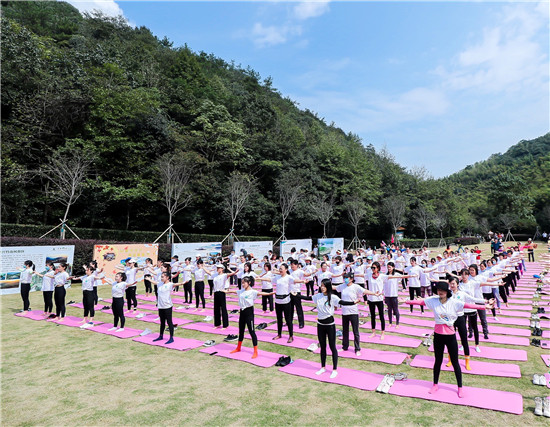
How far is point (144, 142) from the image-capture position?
93.1ft

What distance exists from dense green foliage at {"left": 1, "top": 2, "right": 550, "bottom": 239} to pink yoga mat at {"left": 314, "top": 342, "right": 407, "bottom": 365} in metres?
22.8

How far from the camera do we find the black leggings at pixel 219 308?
30.8 ft

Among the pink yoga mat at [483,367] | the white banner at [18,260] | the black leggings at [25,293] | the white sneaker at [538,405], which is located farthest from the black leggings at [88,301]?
the white sneaker at [538,405]

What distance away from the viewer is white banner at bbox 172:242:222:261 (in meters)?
18.8

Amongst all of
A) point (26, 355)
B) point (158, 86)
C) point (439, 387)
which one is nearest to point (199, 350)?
point (26, 355)

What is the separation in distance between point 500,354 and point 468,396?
2719mm

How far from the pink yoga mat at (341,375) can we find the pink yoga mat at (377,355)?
0.75 metres

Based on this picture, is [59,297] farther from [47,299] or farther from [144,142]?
[144,142]

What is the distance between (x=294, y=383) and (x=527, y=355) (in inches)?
219

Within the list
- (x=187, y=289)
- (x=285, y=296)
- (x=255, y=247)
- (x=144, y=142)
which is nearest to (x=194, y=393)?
(x=285, y=296)

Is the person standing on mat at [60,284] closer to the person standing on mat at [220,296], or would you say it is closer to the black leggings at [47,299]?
the black leggings at [47,299]

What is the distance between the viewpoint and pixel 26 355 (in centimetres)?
748

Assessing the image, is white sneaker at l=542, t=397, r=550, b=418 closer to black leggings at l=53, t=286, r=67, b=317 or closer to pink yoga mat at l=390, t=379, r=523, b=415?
pink yoga mat at l=390, t=379, r=523, b=415

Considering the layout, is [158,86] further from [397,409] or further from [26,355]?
[397,409]
